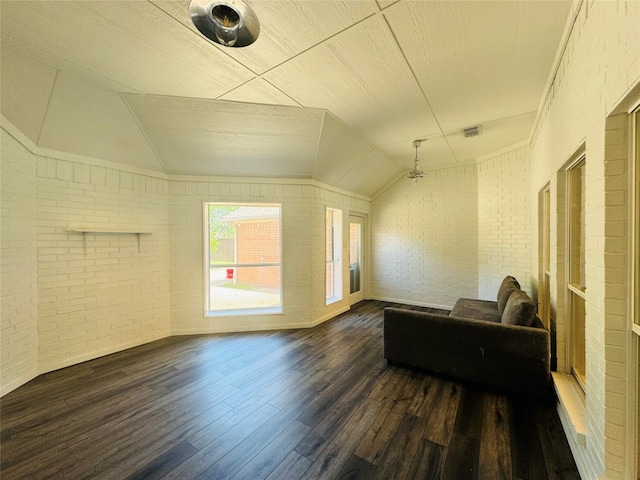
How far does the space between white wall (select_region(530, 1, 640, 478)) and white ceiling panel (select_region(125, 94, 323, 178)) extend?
2185mm

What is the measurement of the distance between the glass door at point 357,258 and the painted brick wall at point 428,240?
0.29m

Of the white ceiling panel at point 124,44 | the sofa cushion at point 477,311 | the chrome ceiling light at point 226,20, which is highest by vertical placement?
the white ceiling panel at point 124,44

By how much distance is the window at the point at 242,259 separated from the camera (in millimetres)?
3920

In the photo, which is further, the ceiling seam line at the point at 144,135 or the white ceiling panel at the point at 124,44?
the ceiling seam line at the point at 144,135

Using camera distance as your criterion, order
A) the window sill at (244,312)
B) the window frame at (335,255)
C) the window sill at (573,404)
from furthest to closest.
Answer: the window frame at (335,255)
the window sill at (244,312)
the window sill at (573,404)

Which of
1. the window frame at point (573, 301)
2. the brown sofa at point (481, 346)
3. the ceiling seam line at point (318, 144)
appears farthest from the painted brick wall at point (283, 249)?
the window frame at point (573, 301)

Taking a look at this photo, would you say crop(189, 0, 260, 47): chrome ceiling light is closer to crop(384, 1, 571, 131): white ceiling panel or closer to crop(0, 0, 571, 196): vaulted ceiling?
crop(0, 0, 571, 196): vaulted ceiling

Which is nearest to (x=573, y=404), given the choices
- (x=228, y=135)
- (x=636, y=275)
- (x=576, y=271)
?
(x=576, y=271)

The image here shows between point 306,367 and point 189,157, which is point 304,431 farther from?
point 189,157

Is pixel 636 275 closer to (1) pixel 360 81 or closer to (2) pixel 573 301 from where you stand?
(2) pixel 573 301

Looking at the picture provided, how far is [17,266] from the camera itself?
2.38 m

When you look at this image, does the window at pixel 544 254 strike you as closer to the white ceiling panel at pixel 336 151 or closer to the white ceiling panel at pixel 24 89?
the white ceiling panel at pixel 336 151

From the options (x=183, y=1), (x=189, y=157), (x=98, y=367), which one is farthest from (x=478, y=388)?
(x=189, y=157)

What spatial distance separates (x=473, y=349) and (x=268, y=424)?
1.98m
